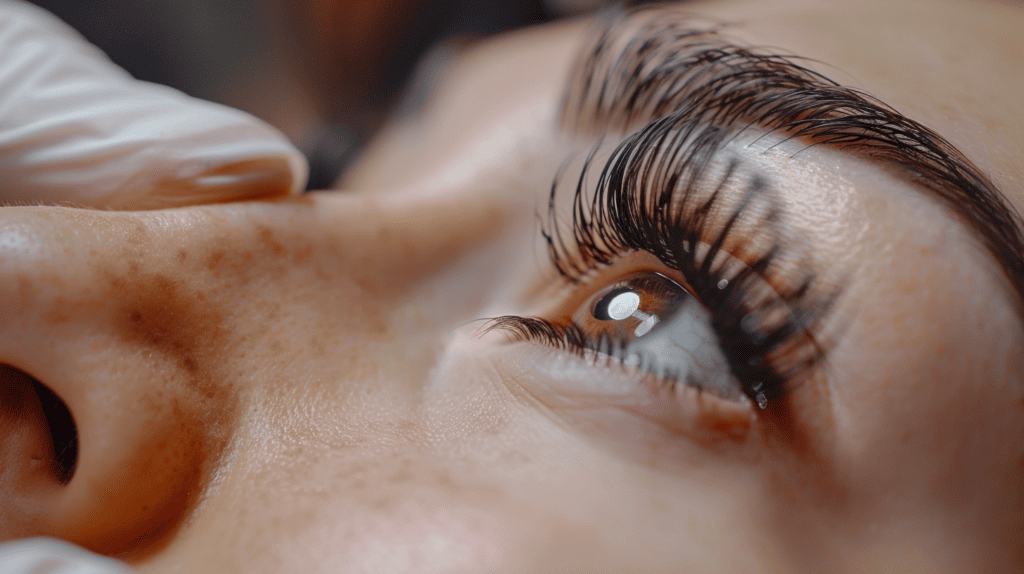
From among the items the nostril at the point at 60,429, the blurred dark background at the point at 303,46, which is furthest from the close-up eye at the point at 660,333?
the blurred dark background at the point at 303,46

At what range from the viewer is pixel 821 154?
423 mm

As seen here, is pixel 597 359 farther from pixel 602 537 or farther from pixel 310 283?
pixel 310 283

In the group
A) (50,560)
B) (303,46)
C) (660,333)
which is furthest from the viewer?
(303,46)

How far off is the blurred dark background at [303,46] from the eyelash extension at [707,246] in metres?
0.74

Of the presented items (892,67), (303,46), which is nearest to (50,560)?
(892,67)

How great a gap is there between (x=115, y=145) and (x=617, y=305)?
1.60 ft

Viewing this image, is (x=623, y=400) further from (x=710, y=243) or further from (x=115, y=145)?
(x=115, y=145)

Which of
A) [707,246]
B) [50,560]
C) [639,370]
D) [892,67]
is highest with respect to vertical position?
[892,67]

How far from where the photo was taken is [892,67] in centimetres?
50

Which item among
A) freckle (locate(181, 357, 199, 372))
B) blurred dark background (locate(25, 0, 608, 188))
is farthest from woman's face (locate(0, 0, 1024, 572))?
blurred dark background (locate(25, 0, 608, 188))

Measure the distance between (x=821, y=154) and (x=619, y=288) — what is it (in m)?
0.19

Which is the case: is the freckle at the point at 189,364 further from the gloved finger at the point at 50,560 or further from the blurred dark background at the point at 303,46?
the blurred dark background at the point at 303,46

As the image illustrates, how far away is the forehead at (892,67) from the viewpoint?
435 mm

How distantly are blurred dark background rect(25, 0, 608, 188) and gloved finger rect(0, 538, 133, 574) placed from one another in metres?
0.79
